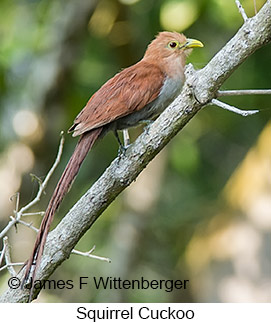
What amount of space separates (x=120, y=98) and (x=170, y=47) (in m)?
0.63

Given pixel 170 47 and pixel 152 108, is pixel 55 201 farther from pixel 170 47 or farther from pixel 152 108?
pixel 170 47

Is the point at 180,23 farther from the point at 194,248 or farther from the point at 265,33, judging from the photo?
→ the point at 265,33

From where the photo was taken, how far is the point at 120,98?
3.38 metres

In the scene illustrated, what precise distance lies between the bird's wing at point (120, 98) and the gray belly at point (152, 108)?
5 cm

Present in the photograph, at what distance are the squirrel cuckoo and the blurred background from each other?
5.45 feet

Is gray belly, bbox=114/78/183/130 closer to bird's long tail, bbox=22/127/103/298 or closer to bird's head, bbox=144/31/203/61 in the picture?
bird's head, bbox=144/31/203/61

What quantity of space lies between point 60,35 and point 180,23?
3.96ft

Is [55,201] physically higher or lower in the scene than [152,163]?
lower

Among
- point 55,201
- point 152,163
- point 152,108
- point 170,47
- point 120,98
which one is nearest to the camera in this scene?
point 55,201

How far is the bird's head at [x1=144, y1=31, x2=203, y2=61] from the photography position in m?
3.80

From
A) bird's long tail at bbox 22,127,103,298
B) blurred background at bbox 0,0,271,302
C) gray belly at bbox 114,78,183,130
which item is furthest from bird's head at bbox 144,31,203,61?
blurred background at bbox 0,0,271,302

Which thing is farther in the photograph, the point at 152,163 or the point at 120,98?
the point at 152,163

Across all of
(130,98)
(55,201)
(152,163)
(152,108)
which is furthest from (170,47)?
(152,163)

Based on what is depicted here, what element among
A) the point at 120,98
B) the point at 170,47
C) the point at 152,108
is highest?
the point at 170,47
